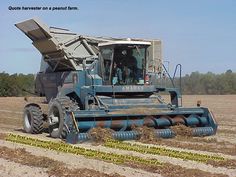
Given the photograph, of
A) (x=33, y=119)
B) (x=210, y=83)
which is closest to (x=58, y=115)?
(x=33, y=119)

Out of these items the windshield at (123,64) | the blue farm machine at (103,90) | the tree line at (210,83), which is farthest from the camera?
the tree line at (210,83)

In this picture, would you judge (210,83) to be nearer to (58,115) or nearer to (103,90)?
(103,90)

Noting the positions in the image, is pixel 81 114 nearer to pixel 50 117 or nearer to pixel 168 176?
pixel 50 117

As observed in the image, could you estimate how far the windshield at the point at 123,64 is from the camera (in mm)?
14320

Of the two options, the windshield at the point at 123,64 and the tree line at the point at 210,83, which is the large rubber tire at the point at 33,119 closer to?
the windshield at the point at 123,64

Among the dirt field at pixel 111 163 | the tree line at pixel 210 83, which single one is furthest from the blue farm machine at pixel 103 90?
the tree line at pixel 210 83

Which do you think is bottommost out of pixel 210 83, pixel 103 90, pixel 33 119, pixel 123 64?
pixel 33 119

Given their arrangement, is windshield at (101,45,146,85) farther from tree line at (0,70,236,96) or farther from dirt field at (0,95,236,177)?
tree line at (0,70,236,96)

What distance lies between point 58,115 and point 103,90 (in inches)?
58.9

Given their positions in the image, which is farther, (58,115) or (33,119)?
(33,119)

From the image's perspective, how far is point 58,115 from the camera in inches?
531

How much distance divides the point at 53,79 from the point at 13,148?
517 cm

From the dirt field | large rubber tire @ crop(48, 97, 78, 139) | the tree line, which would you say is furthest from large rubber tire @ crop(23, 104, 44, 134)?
the tree line

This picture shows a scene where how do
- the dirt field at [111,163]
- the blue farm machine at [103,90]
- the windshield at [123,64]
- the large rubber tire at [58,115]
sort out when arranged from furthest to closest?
1. the windshield at [123,64]
2. the blue farm machine at [103,90]
3. the large rubber tire at [58,115]
4. the dirt field at [111,163]
